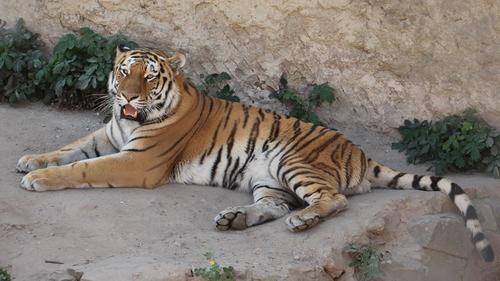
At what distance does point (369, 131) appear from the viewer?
271 inches

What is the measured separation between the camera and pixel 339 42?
268 inches

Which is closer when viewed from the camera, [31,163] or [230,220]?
[230,220]

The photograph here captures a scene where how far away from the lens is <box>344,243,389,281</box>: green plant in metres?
5.08

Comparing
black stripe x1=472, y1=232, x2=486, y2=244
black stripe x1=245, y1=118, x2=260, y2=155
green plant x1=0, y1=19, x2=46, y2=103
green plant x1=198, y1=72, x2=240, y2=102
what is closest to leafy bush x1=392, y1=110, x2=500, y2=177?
black stripe x1=472, y1=232, x2=486, y2=244

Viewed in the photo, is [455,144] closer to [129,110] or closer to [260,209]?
[260,209]

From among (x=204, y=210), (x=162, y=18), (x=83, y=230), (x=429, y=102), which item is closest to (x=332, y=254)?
(x=204, y=210)

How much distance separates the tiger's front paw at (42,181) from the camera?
5.49 meters

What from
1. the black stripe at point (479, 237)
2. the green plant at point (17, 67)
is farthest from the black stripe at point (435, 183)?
the green plant at point (17, 67)

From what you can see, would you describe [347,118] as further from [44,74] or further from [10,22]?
[10,22]

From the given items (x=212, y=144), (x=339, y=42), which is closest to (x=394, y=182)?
(x=212, y=144)

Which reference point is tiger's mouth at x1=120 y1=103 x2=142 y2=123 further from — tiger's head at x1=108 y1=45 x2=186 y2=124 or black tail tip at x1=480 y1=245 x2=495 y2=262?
black tail tip at x1=480 y1=245 x2=495 y2=262

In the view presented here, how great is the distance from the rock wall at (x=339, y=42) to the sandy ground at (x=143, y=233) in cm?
87

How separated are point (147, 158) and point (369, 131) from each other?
1851 millimetres

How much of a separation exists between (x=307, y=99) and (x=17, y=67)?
2.21m
